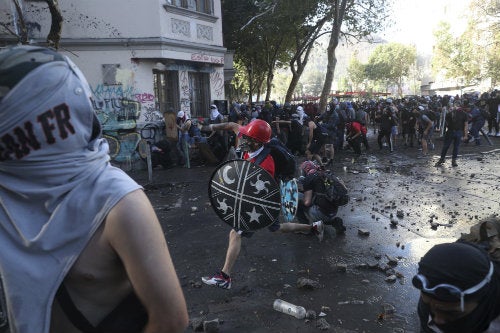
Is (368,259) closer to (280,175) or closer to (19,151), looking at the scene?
(280,175)

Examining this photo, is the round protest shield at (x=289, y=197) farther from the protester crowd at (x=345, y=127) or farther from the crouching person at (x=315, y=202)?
the protester crowd at (x=345, y=127)

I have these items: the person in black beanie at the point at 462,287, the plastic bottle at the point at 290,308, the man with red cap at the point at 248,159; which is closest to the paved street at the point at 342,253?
the plastic bottle at the point at 290,308

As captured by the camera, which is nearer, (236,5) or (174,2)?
(174,2)

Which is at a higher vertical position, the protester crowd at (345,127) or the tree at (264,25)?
the tree at (264,25)

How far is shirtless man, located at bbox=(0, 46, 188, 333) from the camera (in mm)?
977

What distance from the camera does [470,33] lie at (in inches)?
1369

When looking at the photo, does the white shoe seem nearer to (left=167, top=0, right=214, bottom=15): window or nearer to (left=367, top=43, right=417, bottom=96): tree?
(left=167, top=0, right=214, bottom=15): window

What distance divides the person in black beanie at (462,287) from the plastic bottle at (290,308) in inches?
82.7

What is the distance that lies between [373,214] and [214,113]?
25.7 ft

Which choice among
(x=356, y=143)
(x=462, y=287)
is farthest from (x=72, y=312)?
(x=356, y=143)

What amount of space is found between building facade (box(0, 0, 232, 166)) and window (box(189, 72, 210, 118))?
108cm

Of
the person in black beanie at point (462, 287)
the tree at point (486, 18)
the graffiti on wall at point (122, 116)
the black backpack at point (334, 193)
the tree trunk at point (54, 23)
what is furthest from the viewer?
the tree at point (486, 18)

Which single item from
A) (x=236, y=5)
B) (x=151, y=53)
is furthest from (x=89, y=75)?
(x=236, y=5)

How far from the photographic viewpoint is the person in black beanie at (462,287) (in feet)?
4.74
